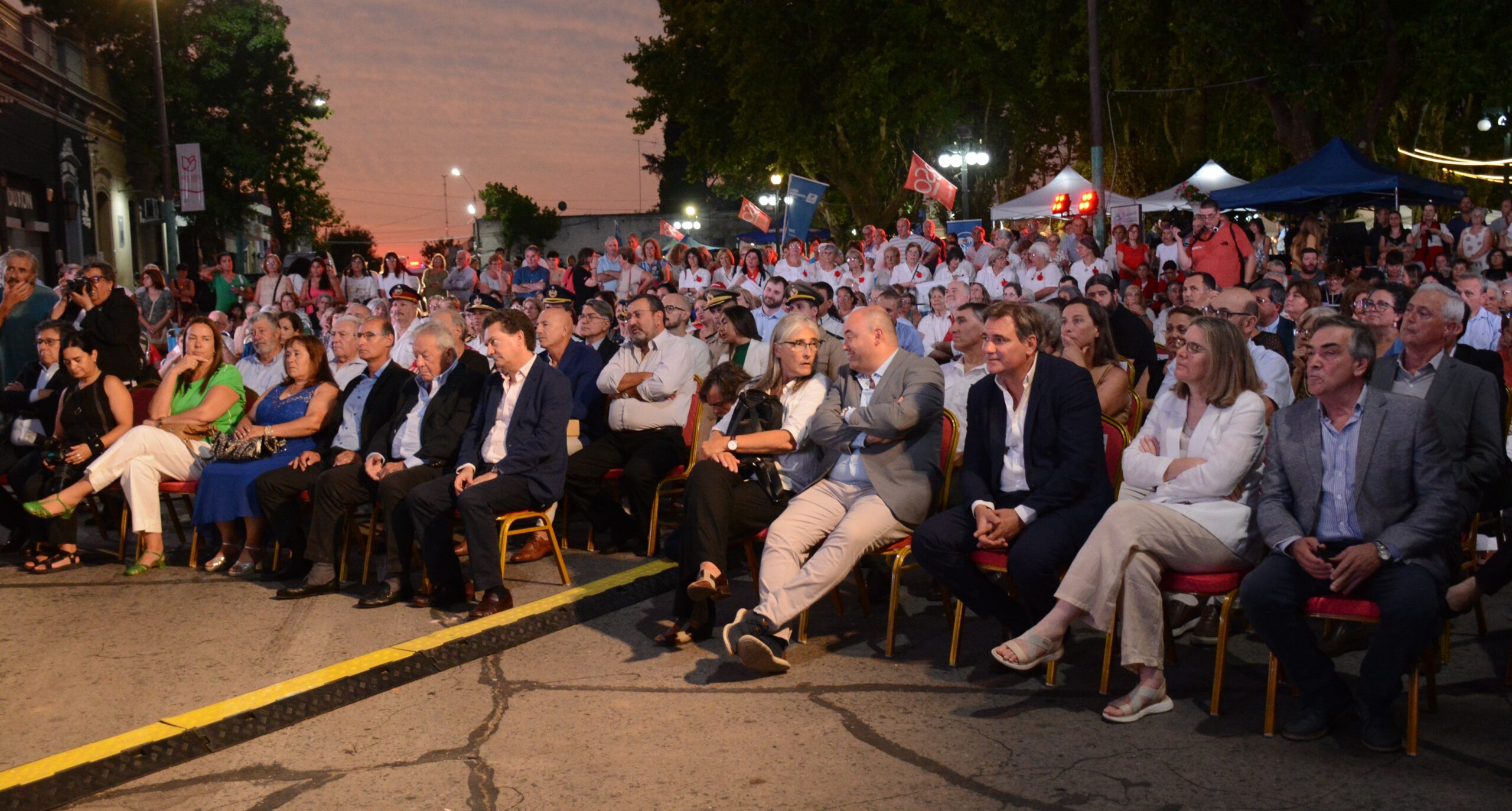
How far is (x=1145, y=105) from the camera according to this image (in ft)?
106

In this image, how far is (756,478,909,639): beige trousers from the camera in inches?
200

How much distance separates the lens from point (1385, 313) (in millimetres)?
5988

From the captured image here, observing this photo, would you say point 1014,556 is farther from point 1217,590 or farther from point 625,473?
point 625,473

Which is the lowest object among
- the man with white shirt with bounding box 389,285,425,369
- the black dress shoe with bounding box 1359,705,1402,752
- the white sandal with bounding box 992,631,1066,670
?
the black dress shoe with bounding box 1359,705,1402,752

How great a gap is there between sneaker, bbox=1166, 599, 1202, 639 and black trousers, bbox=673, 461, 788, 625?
186cm

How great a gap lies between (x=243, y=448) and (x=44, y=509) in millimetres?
1293

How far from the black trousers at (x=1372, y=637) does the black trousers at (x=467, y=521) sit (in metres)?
3.50

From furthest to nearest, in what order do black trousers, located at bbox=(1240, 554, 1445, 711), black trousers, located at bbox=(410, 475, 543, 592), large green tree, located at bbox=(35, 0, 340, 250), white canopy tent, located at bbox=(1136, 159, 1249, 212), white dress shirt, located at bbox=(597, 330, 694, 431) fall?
1. large green tree, located at bbox=(35, 0, 340, 250)
2. white canopy tent, located at bbox=(1136, 159, 1249, 212)
3. white dress shirt, located at bbox=(597, 330, 694, 431)
4. black trousers, located at bbox=(410, 475, 543, 592)
5. black trousers, located at bbox=(1240, 554, 1445, 711)

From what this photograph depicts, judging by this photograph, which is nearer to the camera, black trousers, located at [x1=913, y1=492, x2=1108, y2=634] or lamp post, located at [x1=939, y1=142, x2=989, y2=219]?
black trousers, located at [x1=913, y1=492, x2=1108, y2=634]

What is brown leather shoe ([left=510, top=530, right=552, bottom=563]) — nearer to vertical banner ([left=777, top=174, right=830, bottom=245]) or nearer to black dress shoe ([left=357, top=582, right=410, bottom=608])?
black dress shoe ([left=357, top=582, right=410, bottom=608])

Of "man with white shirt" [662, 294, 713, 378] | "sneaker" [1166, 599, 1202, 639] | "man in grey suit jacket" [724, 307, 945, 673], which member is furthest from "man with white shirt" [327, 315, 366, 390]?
"sneaker" [1166, 599, 1202, 639]

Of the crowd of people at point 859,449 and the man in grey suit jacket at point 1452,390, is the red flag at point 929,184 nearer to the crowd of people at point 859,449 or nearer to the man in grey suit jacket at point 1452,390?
the crowd of people at point 859,449

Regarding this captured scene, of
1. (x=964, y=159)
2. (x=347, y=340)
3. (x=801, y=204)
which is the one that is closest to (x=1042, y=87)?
(x=964, y=159)

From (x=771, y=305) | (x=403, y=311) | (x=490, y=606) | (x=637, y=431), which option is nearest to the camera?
(x=490, y=606)
